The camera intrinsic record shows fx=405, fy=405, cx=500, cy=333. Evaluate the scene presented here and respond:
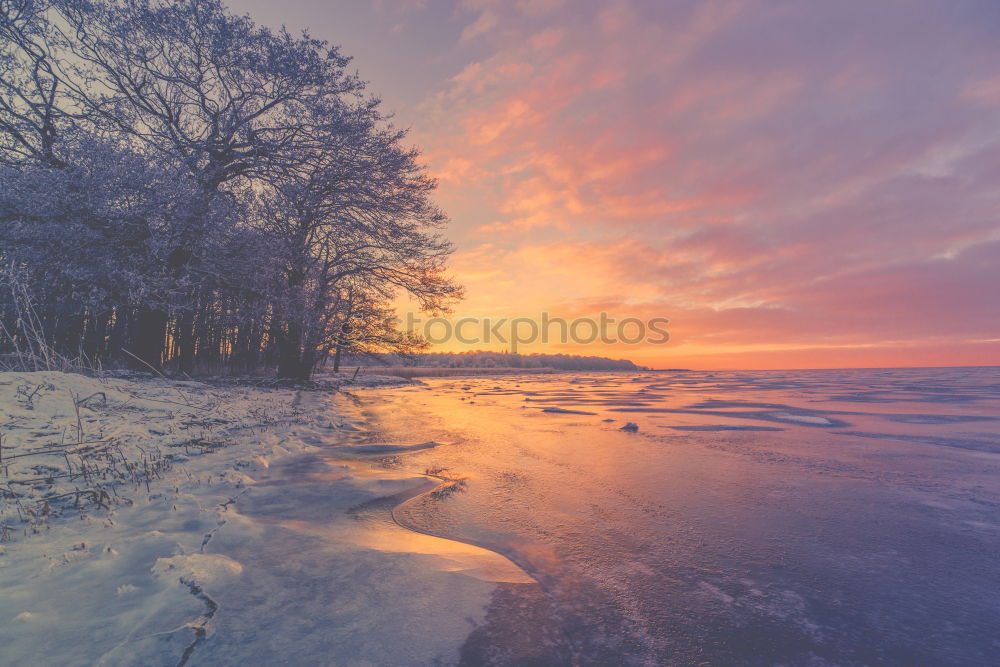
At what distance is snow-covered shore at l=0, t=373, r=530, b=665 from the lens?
4.43 ft

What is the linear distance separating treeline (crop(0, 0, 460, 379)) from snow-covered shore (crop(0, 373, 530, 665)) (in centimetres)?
535

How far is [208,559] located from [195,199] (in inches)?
365

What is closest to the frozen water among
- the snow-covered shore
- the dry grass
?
the snow-covered shore

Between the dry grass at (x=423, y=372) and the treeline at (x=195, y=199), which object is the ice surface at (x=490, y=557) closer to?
the treeline at (x=195, y=199)

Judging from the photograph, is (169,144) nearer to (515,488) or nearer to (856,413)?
(515,488)

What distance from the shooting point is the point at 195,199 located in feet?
28.1

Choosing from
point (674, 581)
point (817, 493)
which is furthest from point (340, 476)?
point (817, 493)

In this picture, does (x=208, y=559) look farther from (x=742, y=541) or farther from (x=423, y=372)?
(x=423, y=372)

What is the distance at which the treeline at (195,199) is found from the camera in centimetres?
797

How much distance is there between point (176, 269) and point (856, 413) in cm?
1585

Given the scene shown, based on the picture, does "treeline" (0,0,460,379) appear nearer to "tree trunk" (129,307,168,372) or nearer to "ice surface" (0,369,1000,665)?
"tree trunk" (129,307,168,372)

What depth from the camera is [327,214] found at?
38.8 ft

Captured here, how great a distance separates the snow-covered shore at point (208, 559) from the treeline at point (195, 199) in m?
5.35

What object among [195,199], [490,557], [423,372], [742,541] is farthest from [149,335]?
[423,372]
